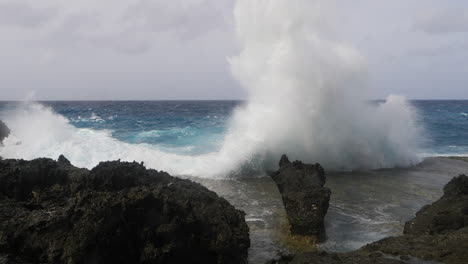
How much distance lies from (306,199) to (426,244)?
2462mm

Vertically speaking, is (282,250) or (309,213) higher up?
(309,213)

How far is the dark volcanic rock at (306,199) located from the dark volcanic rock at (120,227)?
162 centimetres

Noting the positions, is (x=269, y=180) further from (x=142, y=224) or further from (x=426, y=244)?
(x=142, y=224)

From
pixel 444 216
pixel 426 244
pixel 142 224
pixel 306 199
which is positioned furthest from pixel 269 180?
pixel 142 224

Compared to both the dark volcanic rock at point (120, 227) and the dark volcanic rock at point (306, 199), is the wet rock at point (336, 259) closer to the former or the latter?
the dark volcanic rock at point (120, 227)

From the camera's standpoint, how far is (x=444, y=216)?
6754mm

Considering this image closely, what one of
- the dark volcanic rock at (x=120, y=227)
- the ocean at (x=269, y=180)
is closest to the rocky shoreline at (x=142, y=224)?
the dark volcanic rock at (x=120, y=227)

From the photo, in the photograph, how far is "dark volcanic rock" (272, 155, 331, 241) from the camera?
7250mm

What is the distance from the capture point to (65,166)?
7.52m

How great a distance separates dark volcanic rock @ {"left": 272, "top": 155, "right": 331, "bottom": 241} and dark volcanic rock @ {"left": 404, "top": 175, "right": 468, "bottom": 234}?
159cm

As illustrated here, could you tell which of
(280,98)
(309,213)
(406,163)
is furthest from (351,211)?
(406,163)

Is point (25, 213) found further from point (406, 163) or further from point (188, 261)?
point (406, 163)

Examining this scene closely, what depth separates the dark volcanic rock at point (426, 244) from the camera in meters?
5.11

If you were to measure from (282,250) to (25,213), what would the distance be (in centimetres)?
417
